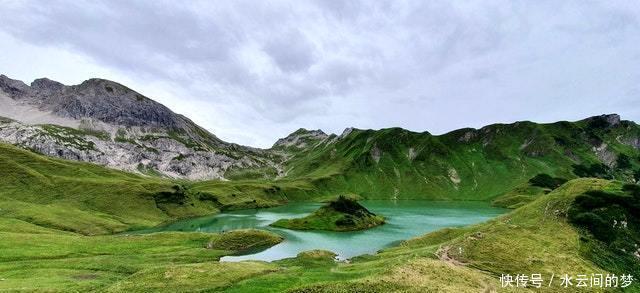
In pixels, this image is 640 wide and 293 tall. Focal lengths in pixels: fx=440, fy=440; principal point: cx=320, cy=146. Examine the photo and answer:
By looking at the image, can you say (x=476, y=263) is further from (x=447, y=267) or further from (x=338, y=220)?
(x=338, y=220)

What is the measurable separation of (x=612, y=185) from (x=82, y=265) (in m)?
116

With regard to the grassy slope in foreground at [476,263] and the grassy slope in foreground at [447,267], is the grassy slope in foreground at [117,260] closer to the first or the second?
the grassy slope in foreground at [447,267]

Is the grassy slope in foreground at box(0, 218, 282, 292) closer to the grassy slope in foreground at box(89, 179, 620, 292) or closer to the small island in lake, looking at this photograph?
the grassy slope in foreground at box(89, 179, 620, 292)

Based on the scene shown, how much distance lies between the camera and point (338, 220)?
169 metres

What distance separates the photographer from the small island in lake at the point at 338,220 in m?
166

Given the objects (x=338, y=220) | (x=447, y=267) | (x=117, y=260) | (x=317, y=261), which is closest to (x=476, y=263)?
(x=447, y=267)

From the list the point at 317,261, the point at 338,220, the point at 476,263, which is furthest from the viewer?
the point at 338,220

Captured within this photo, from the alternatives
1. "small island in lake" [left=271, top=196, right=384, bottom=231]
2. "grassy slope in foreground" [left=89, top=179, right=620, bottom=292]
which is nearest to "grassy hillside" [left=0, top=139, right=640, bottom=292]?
"grassy slope in foreground" [left=89, top=179, right=620, bottom=292]

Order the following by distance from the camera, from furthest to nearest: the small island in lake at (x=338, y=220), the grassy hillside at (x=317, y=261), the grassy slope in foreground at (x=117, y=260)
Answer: the small island in lake at (x=338, y=220) < the grassy slope in foreground at (x=117, y=260) < the grassy hillside at (x=317, y=261)

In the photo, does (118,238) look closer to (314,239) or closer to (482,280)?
(314,239)

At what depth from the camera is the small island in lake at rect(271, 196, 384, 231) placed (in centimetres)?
16625

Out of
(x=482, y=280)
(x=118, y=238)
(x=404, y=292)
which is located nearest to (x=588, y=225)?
(x=482, y=280)

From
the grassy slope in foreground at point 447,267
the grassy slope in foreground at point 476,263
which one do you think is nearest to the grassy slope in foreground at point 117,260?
the grassy slope in foreground at point 447,267

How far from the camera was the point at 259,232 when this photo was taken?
433 feet
